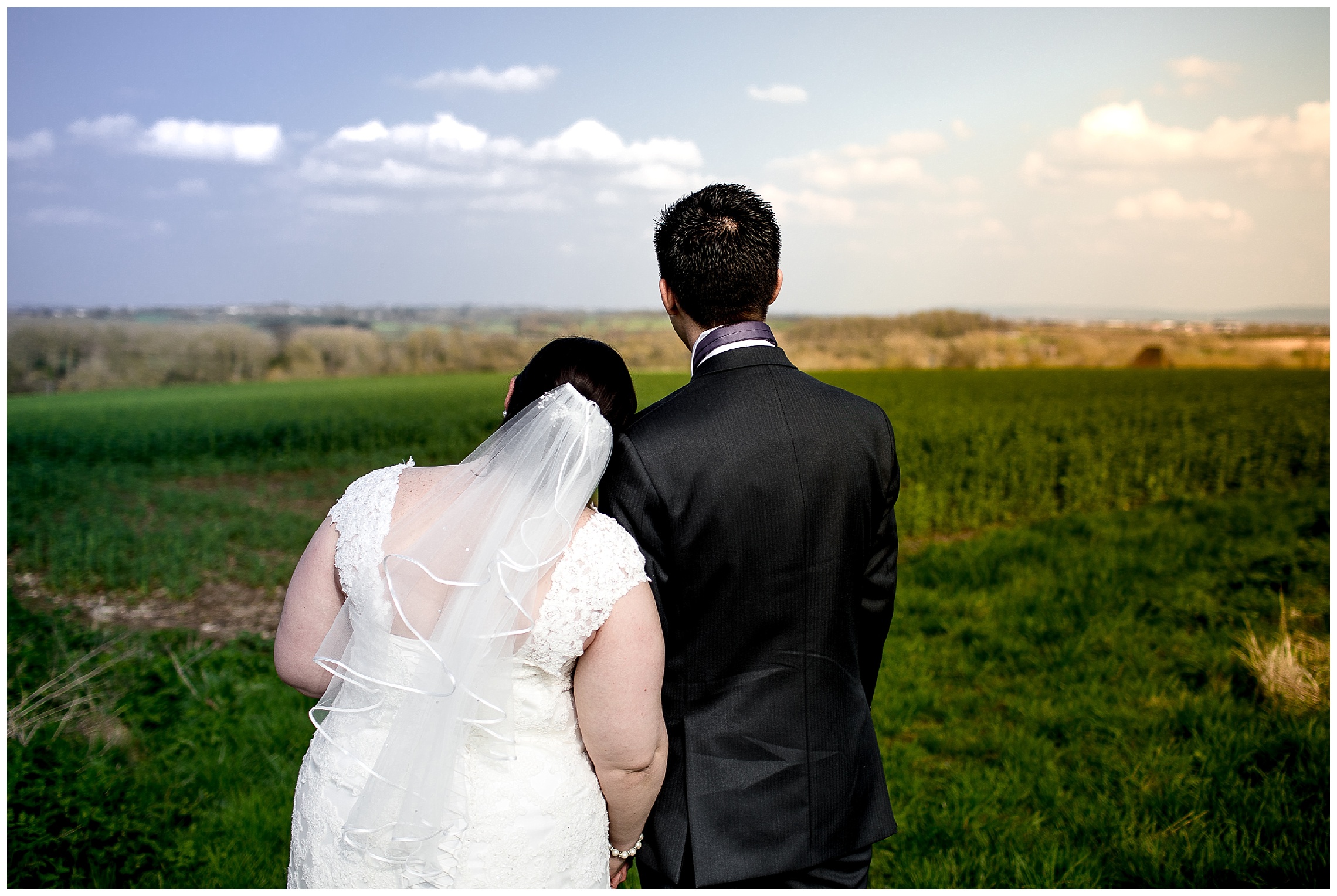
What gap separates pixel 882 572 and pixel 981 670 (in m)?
4.09

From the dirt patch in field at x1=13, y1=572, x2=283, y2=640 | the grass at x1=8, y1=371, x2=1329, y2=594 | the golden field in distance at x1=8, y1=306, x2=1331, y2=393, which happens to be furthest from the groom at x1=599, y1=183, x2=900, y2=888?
the golden field in distance at x1=8, y1=306, x2=1331, y2=393

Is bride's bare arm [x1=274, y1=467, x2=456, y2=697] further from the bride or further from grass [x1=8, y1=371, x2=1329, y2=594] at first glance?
grass [x1=8, y1=371, x2=1329, y2=594]

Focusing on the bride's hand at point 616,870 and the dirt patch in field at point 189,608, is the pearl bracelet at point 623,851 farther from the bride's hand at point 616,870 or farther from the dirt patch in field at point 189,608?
the dirt patch in field at point 189,608

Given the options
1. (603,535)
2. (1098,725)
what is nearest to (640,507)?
(603,535)

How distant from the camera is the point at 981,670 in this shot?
5879 mm

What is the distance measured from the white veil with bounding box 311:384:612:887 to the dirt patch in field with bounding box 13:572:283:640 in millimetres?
5147

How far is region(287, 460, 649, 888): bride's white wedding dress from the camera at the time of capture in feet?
6.08

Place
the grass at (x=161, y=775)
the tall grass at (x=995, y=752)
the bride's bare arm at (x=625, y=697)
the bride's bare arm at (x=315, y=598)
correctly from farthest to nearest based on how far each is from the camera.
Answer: the tall grass at (x=995, y=752) → the grass at (x=161, y=775) → the bride's bare arm at (x=315, y=598) → the bride's bare arm at (x=625, y=697)

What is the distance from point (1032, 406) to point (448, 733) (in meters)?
16.8

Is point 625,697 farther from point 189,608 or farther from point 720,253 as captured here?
point 189,608

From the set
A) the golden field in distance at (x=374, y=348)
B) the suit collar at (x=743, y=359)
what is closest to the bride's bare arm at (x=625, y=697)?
the suit collar at (x=743, y=359)

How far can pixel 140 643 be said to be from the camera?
604cm

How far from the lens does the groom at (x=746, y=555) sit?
6.55 ft

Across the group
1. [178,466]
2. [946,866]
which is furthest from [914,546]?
[178,466]
